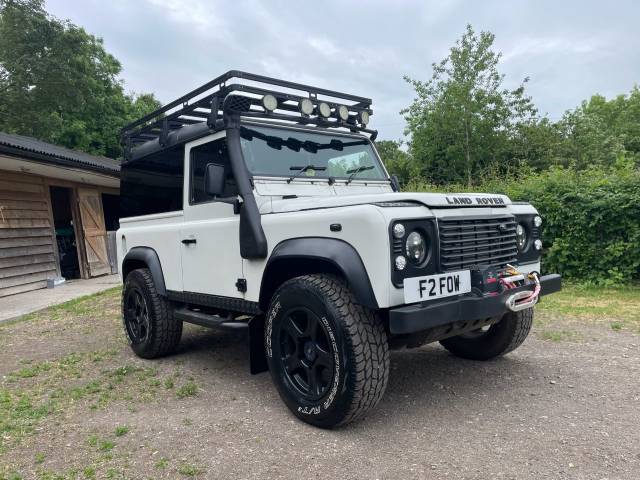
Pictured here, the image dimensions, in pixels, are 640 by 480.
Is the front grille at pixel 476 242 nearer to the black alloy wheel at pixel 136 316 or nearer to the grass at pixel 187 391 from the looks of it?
the grass at pixel 187 391

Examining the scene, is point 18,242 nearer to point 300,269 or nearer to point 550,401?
point 300,269

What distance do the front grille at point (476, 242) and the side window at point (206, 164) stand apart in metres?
1.67

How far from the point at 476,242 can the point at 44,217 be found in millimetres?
11451

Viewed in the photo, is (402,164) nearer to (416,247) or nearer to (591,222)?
(591,222)

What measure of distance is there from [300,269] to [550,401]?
205 cm

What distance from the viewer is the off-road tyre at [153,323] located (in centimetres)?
465

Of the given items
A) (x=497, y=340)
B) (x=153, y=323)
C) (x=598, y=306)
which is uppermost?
(x=153, y=323)

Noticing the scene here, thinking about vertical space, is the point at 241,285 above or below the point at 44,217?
below

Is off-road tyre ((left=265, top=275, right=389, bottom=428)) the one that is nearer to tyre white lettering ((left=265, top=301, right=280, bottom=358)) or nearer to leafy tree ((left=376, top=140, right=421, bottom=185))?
tyre white lettering ((left=265, top=301, right=280, bottom=358))

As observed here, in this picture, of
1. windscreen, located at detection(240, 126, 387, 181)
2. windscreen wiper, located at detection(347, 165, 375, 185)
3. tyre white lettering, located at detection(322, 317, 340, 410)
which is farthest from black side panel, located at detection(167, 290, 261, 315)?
windscreen wiper, located at detection(347, 165, 375, 185)

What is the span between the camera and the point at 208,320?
4.01 metres

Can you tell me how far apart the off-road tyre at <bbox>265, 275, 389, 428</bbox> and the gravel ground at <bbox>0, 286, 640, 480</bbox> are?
Answer: 0.21 meters

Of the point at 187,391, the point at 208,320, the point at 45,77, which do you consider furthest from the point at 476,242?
the point at 45,77

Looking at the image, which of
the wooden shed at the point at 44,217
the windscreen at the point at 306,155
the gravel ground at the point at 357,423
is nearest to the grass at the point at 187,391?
the gravel ground at the point at 357,423
